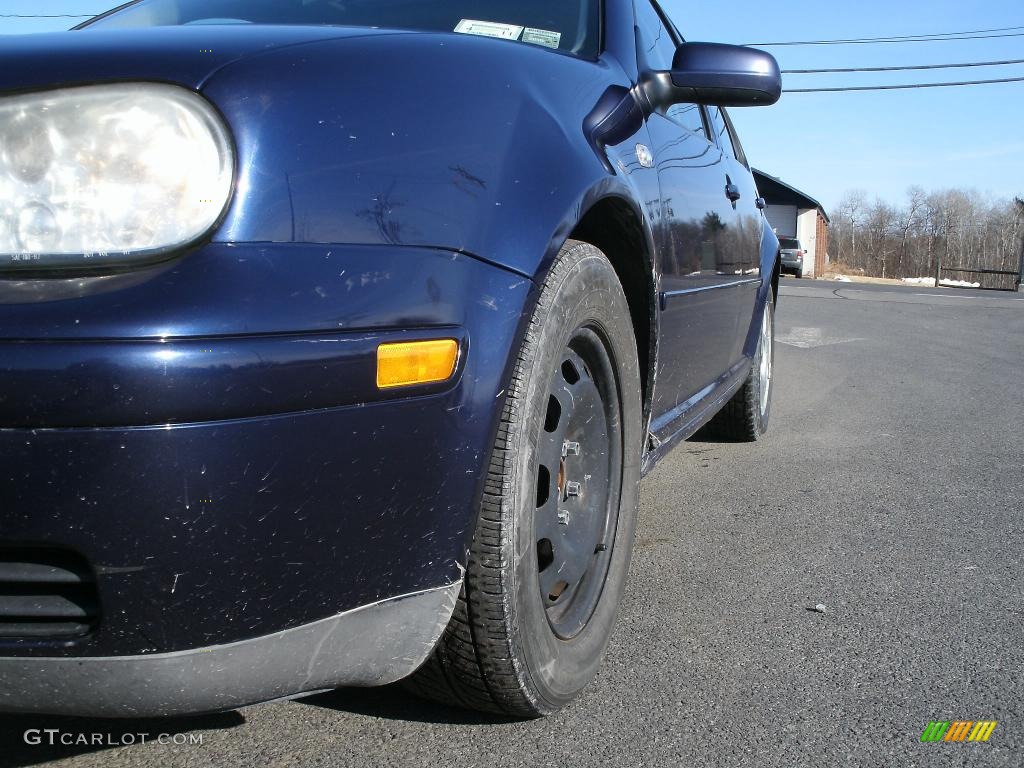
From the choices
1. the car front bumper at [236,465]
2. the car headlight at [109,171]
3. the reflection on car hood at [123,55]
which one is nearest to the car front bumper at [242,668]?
the car front bumper at [236,465]

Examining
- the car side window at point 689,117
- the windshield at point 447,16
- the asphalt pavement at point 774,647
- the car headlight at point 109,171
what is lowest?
the asphalt pavement at point 774,647

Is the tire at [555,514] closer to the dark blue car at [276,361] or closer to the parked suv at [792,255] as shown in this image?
the dark blue car at [276,361]

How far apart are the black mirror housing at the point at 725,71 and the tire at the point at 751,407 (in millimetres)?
1726

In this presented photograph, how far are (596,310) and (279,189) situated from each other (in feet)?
2.58

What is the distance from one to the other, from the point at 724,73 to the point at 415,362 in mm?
1592

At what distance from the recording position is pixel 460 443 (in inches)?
58.2

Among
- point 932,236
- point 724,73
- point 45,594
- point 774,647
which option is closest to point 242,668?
point 45,594

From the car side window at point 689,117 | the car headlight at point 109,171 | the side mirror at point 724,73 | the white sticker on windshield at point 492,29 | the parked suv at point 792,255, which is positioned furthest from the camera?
the parked suv at point 792,255

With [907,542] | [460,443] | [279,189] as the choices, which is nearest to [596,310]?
[460,443]

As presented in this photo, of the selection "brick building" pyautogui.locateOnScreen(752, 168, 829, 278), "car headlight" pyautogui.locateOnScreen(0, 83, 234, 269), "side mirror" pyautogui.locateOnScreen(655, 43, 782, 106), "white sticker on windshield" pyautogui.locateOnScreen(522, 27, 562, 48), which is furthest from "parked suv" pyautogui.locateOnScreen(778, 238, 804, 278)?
"car headlight" pyautogui.locateOnScreen(0, 83, 234, 269)

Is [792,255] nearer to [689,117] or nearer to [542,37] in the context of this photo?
[689,117]

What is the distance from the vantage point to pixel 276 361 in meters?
1.26

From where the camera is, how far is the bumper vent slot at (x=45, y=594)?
125 centimetres

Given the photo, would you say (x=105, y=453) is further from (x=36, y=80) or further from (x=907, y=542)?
(x=907, y=542)
